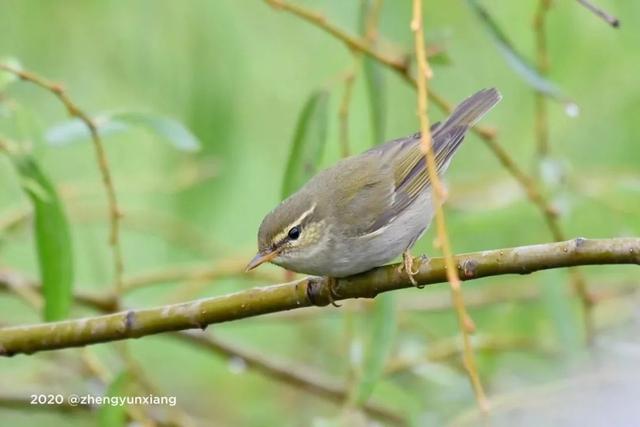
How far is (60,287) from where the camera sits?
10.6 feet

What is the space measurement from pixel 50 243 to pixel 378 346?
3.62ft

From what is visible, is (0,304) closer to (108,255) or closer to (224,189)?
(108,255)

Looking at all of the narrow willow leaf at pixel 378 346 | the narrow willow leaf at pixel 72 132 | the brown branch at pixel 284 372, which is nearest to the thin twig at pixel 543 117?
the narrow willow leaf at pixel 378 346

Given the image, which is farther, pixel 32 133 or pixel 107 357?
pixel 107 357

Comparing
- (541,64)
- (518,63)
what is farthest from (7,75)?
(541,64)

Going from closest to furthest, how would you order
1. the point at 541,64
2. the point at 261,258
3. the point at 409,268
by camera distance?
the point at 409,268 → the point at 261,258 → the point at 541,64

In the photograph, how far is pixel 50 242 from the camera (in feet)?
10.7

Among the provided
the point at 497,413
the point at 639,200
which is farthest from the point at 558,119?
the point at 497,413

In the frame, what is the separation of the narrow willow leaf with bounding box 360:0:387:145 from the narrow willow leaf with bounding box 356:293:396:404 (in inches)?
21.6

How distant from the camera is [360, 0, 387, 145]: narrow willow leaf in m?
3.63

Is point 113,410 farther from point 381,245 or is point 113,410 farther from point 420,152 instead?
point 420,152

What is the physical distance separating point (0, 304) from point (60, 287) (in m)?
4.08

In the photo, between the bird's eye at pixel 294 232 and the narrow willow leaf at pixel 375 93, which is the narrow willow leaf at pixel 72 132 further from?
the narrow willow leaf at pixel 375 93

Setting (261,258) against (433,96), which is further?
(433,96)
